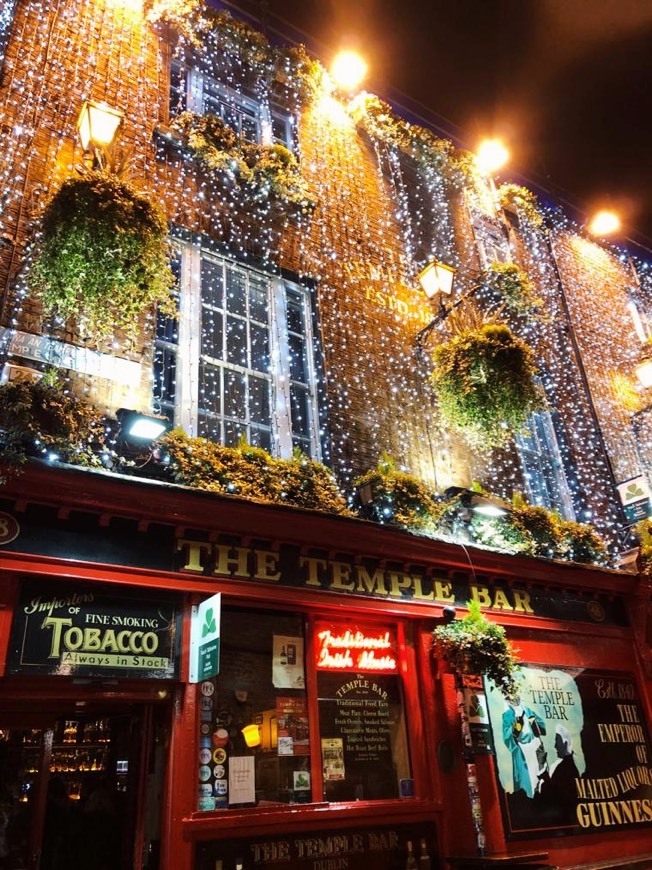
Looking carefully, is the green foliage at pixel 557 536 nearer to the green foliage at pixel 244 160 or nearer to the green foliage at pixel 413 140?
the green foliage at pixel 244 160

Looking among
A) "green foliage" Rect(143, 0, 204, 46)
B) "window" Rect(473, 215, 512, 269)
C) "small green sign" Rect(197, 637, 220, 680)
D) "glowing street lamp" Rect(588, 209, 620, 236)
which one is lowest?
"small green sign" Rect(197, 637, 220, 680)

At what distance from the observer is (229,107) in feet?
36.0

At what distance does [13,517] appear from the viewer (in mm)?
6109

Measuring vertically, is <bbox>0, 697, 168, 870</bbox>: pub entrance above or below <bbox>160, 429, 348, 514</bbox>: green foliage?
below

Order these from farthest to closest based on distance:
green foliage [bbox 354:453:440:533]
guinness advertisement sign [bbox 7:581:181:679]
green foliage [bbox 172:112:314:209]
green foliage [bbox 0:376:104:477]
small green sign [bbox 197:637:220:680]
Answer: green foliage [bbox 172:112:314:209] → green foliage [bbox 354:453:440:533] → small green sign [bbox 197:637:220:680] → green foliage [bbox 0:376:104:477] → guinness advertisement sign [bbox 7:581:181:679]

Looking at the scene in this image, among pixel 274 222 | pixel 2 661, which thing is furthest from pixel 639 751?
pixel 274 222

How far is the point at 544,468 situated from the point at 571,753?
4760 millimetres

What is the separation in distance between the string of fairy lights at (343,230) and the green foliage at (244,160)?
15cm

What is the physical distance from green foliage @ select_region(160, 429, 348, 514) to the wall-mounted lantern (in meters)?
3.36

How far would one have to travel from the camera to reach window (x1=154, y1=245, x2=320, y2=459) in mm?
8547

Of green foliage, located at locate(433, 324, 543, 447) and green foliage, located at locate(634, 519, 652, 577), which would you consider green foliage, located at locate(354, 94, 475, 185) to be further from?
green foliage, located at locate(634, 519, 652, 577)

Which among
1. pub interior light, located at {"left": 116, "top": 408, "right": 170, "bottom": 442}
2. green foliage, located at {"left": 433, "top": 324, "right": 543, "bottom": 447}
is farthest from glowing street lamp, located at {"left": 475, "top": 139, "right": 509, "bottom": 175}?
pub interior light, located at {"left": 116, "top": 408, "right": 170, "bottom": 442}

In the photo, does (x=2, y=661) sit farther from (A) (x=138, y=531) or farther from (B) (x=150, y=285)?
(B) (x=150, y=285)

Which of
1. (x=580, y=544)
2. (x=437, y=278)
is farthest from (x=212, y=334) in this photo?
Answer: (x=580, y=544)
